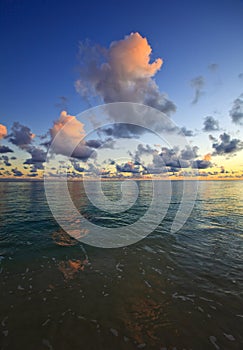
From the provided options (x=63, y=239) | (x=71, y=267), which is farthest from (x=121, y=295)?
(x=63, y=239)

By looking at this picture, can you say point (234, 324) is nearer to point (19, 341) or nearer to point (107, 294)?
point (107, 294)

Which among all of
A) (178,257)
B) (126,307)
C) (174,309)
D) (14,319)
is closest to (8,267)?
(14,319)

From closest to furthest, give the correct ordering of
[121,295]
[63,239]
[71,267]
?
[121,295], [71,267], [63,239]

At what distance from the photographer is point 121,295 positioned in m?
7.99

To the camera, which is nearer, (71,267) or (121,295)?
(121,295)

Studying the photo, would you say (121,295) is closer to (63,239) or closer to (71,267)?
(71,267)

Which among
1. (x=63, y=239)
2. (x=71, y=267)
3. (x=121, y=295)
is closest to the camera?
(x=121, y=295)

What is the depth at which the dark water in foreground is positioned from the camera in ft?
19.1

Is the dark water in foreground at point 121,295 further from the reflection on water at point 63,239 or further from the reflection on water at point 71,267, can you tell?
the reflection on water at point 63,239

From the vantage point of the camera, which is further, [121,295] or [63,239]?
[63,239]

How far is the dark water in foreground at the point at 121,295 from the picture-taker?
5.81 metres

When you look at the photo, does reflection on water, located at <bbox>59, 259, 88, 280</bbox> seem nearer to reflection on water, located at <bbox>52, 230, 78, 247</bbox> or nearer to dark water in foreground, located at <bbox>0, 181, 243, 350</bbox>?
dark water in foreground, located at <bbox>0, 181, 243, 350</bbox>

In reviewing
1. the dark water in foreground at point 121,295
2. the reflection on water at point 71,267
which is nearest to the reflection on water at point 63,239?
the dark water in foreground at point 121,295

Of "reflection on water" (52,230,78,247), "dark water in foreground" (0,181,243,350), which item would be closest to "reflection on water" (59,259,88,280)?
"dark water in foreground" (0,181,243,350)
